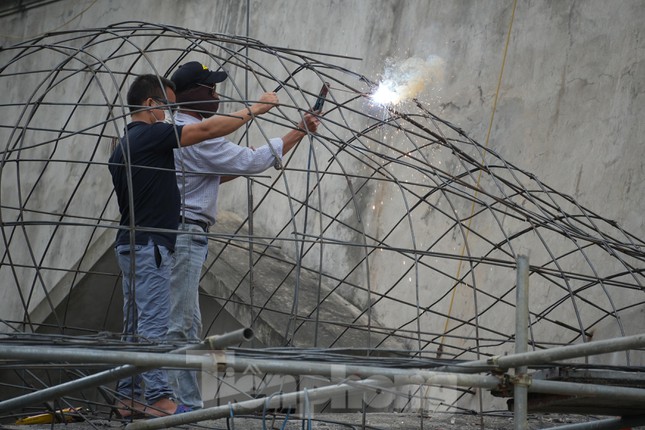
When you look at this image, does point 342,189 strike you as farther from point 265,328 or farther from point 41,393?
point 41,393

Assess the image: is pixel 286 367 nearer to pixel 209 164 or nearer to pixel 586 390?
pixel 586 390

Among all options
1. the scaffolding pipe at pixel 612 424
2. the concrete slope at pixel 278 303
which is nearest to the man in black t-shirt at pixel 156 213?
the scaffolding pipe at pixel 612 424

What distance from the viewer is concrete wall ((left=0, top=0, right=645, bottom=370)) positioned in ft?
22.2

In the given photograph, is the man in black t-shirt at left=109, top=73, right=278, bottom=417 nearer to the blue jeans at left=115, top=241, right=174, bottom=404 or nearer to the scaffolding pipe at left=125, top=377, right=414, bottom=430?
the blue jeans at left=115, top=241, right=174, bottom=404

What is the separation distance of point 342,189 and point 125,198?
3520 millimetres

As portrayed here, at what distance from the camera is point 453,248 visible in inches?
295

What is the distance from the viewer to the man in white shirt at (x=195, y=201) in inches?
195

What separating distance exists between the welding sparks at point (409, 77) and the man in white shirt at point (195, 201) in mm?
2786

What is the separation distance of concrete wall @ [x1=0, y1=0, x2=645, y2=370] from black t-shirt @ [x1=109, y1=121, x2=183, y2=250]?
246cm

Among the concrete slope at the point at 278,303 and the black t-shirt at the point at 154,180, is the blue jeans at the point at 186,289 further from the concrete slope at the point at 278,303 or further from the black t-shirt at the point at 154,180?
the concrete slope at the point at 278,303

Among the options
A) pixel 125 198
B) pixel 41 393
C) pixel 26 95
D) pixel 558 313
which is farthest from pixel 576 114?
pixel 26 95

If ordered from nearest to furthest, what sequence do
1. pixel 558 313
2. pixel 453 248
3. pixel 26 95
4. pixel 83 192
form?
pixel 558 313 → pixel 453 248 → pixel 83 192 → pixel 26 95

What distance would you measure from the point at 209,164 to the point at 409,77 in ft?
10.8

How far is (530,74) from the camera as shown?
24.1 feet
